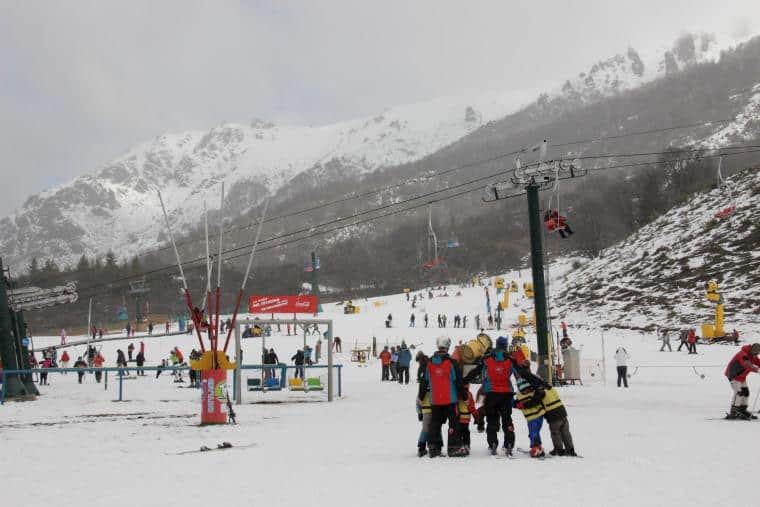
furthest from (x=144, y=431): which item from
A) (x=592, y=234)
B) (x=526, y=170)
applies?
(x=592, y=234)

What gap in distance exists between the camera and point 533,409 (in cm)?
1012

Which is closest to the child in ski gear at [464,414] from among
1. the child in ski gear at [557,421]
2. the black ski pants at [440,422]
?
the black ski pants at [440,422]

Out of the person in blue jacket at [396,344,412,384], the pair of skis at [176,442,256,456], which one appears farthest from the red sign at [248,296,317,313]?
the pair of skis at [176,442,256,456]

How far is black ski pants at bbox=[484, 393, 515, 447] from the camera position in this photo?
415 inches

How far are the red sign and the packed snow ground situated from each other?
754 inches

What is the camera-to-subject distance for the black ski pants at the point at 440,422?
10469mm

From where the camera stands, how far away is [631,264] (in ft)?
210

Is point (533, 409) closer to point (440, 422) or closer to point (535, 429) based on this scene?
point (535, 429)

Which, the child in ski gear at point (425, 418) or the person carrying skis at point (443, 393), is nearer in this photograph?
the person carrying skis at point (443, 393)

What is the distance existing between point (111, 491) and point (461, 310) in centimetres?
6074

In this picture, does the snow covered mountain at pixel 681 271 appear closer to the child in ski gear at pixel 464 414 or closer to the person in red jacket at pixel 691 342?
the person in red jacket at pixel 691 342

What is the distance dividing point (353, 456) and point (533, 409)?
2.81 metres

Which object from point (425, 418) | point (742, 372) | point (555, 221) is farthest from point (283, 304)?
point (425, 418)

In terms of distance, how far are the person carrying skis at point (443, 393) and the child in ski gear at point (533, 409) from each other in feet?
2.85
